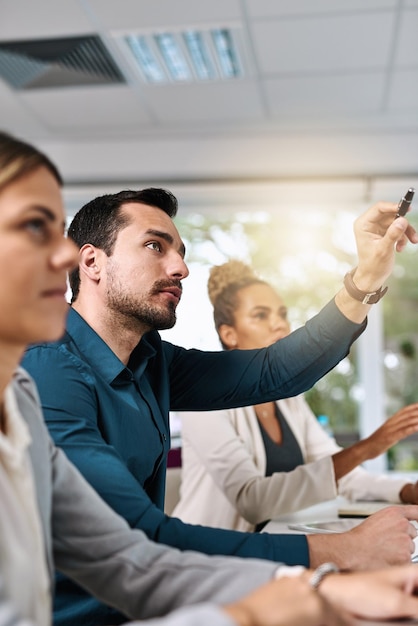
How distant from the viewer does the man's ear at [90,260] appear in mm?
1738

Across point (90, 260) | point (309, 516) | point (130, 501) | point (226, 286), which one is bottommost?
point (309, 516)

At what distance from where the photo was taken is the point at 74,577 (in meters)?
1.07

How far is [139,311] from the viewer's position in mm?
1657

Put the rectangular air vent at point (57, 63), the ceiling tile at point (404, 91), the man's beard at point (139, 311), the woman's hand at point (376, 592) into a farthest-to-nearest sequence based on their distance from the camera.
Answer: the ceiling tile at point (404, 91) → the rectangular air vent at point (57, 63) → the man's beard at point (139, 311) → the woman's hand at point (376, 592)

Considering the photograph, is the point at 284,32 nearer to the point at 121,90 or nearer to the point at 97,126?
the point at 121,90

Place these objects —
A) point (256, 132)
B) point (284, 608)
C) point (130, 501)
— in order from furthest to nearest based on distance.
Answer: point (256, 132)
point (130, 501)
point (284, 608)

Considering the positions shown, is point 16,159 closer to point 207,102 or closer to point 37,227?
point 37,227

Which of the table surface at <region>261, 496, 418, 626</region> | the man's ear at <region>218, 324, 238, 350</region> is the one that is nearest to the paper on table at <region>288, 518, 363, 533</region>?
the table surface at <region>261, 496, 418, 626</region>

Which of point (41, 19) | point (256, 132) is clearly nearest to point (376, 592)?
point (41, 19)

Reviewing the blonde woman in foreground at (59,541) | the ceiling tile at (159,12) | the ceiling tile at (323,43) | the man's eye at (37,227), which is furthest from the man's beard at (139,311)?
the ceiling tile at (323,43)

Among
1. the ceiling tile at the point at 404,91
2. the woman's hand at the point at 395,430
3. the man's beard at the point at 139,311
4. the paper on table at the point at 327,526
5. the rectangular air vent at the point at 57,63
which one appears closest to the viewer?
the man's beard at the point at 139,311

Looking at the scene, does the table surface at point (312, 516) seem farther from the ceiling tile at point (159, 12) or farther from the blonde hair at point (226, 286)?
the ceiling tile at point (159, 12)

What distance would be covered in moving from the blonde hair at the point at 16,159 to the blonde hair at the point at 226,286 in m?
1.86

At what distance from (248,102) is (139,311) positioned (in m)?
3.24
